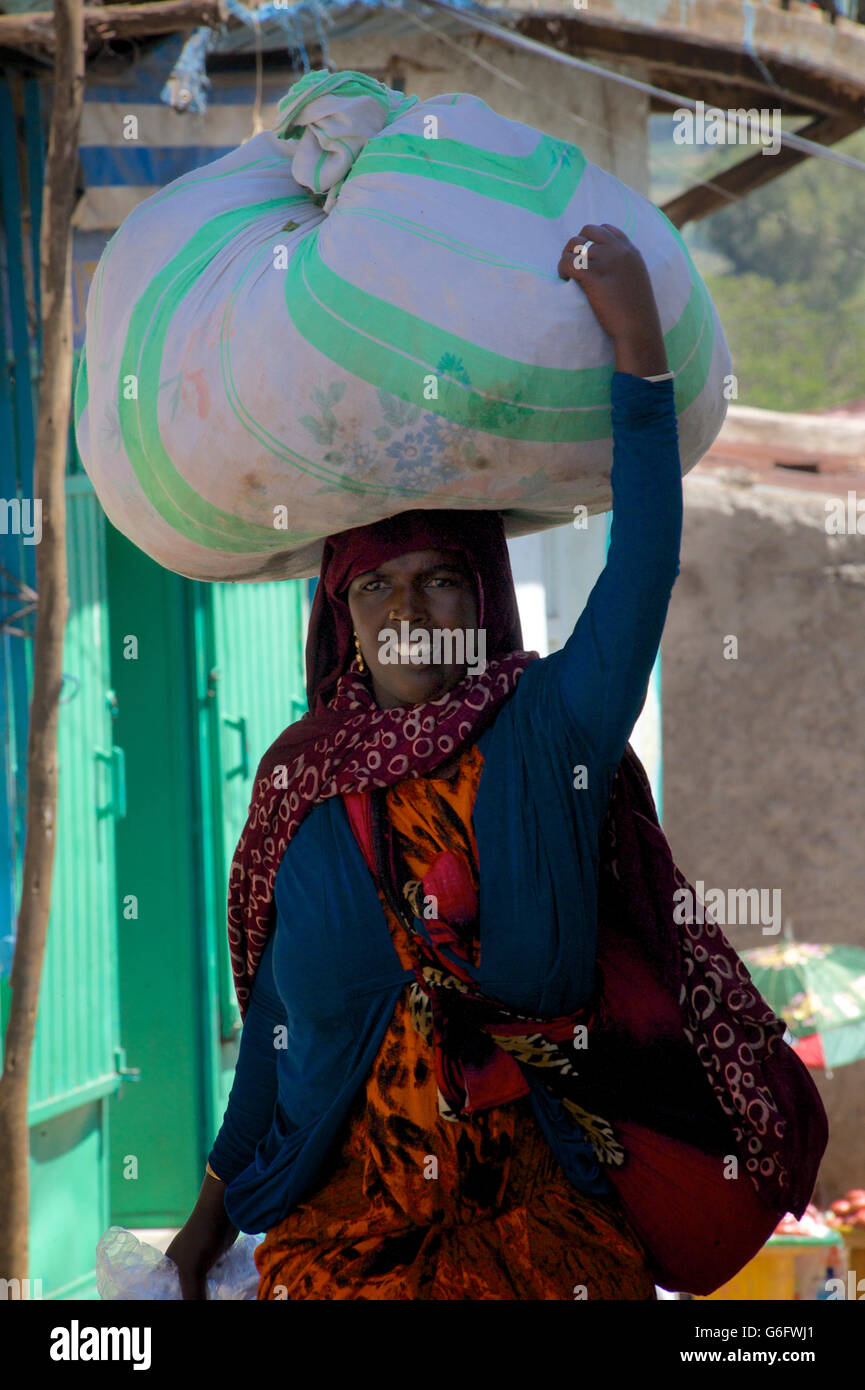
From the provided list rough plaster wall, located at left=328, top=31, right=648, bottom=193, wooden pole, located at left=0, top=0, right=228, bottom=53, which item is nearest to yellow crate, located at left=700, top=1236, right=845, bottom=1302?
rough plaster wall, located at left=328, top=31, right=648, bottom=193

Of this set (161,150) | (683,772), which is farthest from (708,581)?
(161,150)

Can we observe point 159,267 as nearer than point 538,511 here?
Yes

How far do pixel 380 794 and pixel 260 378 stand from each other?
568 millimetres

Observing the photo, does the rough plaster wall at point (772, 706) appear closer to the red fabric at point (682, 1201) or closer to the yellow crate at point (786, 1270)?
the yellow crate at point (786, 1270)

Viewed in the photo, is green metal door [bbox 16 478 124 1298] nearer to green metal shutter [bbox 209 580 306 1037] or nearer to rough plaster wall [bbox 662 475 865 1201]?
green metal shutter [bbox 209 580 306 1037]

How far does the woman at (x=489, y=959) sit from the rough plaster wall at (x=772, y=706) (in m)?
5.31

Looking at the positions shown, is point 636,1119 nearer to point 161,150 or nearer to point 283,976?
point 283,976

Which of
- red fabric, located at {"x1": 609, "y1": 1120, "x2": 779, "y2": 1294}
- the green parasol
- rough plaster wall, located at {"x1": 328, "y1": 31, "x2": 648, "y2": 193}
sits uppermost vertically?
rough plaster wall, located at {"x1": 328, "y1": 31, "x2": 648, "y2": 193}

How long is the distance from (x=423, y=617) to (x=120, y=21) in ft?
11.6

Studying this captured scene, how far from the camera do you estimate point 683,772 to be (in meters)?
7.39

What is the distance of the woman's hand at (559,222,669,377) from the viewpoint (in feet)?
5.92

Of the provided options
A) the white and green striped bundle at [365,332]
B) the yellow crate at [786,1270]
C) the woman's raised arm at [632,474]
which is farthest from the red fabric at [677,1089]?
the yellow crate at [786,1270]

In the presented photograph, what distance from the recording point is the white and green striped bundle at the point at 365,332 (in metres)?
1.80

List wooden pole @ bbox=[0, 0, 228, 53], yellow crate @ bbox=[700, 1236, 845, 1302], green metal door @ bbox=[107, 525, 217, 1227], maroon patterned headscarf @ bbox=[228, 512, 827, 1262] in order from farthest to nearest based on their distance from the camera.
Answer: green metal door @ bbox=[107, 525, 217, 1227] < yellow crate @ bbox=[700, 1236, 845, 1302] < wooden pole @ bbox=[0, 0, 228, 53] < maroon patterned headscarf @ bbox=[228, 512, 827, 1262]
